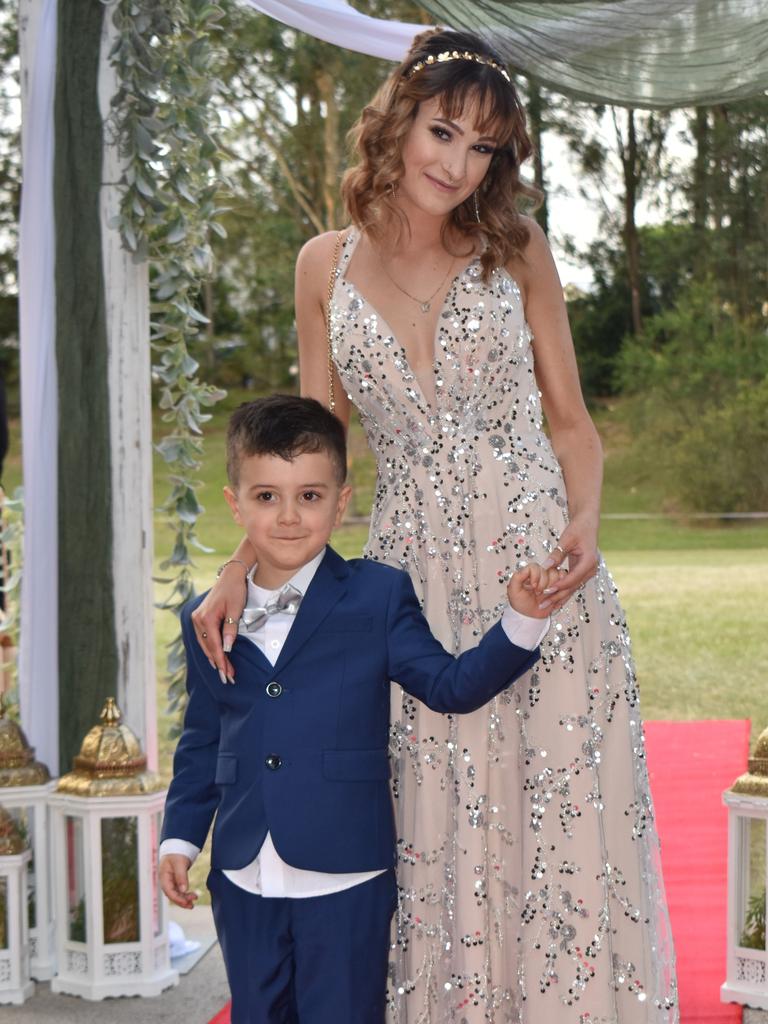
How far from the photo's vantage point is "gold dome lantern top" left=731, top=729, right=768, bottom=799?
9.60 ft

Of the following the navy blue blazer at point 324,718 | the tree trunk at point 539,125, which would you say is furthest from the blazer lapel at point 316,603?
the tree trunk at point 539,125

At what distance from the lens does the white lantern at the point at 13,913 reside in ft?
9.85

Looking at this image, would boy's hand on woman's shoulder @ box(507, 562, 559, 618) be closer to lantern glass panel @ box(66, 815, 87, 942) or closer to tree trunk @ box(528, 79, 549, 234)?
lantern glass panel @ box(66, 815, 87, 942)

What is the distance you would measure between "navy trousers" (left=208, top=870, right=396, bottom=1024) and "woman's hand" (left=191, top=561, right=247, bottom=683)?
0.29 meters

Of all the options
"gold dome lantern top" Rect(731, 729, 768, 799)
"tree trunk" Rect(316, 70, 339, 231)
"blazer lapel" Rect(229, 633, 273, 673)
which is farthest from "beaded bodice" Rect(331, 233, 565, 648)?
"tree trunk" Rect(316, 70, 339, 231)

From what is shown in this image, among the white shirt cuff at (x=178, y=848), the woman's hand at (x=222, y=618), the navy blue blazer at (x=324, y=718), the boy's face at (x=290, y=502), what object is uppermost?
the boy's face at (x=290, y=502)

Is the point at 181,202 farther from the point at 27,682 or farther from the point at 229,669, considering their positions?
the point at 229,669

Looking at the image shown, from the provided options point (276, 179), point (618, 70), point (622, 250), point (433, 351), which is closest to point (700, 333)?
point (622, 250)

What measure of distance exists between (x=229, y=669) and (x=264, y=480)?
10.0 inches

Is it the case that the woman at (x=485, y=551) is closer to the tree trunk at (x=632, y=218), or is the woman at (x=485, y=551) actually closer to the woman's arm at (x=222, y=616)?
the woman's arm at (x=222, y=616)

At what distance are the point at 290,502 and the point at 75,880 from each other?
1657 mm

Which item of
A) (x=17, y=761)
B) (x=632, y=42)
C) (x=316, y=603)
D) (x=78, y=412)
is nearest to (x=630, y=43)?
(x=632, y=42)

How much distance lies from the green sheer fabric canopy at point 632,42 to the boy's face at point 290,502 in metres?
1.56

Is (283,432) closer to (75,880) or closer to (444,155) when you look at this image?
(444,155)
